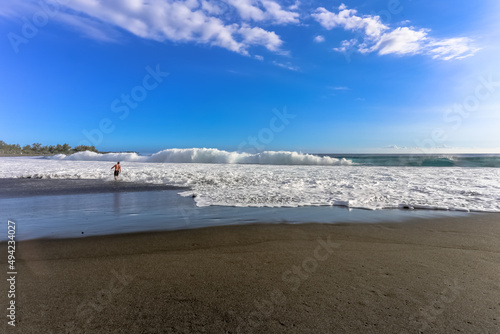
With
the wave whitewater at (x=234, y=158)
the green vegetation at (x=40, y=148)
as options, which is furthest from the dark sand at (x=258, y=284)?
the green vegetation at (x=40, y=148)

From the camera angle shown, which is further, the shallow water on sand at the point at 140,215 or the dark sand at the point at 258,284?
the shallow water on sand at the point at 140,215

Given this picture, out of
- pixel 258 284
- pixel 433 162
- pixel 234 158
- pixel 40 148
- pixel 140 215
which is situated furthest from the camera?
pixel 40 148

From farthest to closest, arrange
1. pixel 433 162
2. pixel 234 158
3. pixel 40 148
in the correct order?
pixel 40 148
pixel 234 158
pixel 433 162

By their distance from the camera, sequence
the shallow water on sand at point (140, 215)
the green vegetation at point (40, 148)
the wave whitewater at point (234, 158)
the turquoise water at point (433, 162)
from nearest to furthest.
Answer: the shallow water on sand at point (140, 215), the turquoise water at point (433, 162), the wave whitewater at point (234, 158), the green vegetation at point (40, 148)

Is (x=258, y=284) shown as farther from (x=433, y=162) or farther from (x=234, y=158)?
(x=433, y=162)

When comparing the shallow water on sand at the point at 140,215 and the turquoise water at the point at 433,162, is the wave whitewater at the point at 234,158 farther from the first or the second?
the shallow water on sand at the point at 140,215

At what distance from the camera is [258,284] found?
3404mm

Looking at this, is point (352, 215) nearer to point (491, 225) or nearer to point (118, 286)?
point (491, 225)

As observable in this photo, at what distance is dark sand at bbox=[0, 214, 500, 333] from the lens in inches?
104

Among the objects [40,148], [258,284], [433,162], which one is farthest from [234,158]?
[40,148]

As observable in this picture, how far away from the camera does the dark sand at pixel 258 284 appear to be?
2643 millimetres

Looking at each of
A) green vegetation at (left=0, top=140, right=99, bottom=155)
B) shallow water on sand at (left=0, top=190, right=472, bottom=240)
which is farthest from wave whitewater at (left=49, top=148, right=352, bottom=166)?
green vegetation at (left=0, top=140, right=99, bottom=155)

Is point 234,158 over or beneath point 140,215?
over

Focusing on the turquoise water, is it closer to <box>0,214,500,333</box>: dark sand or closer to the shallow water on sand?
the shallow water on sand
